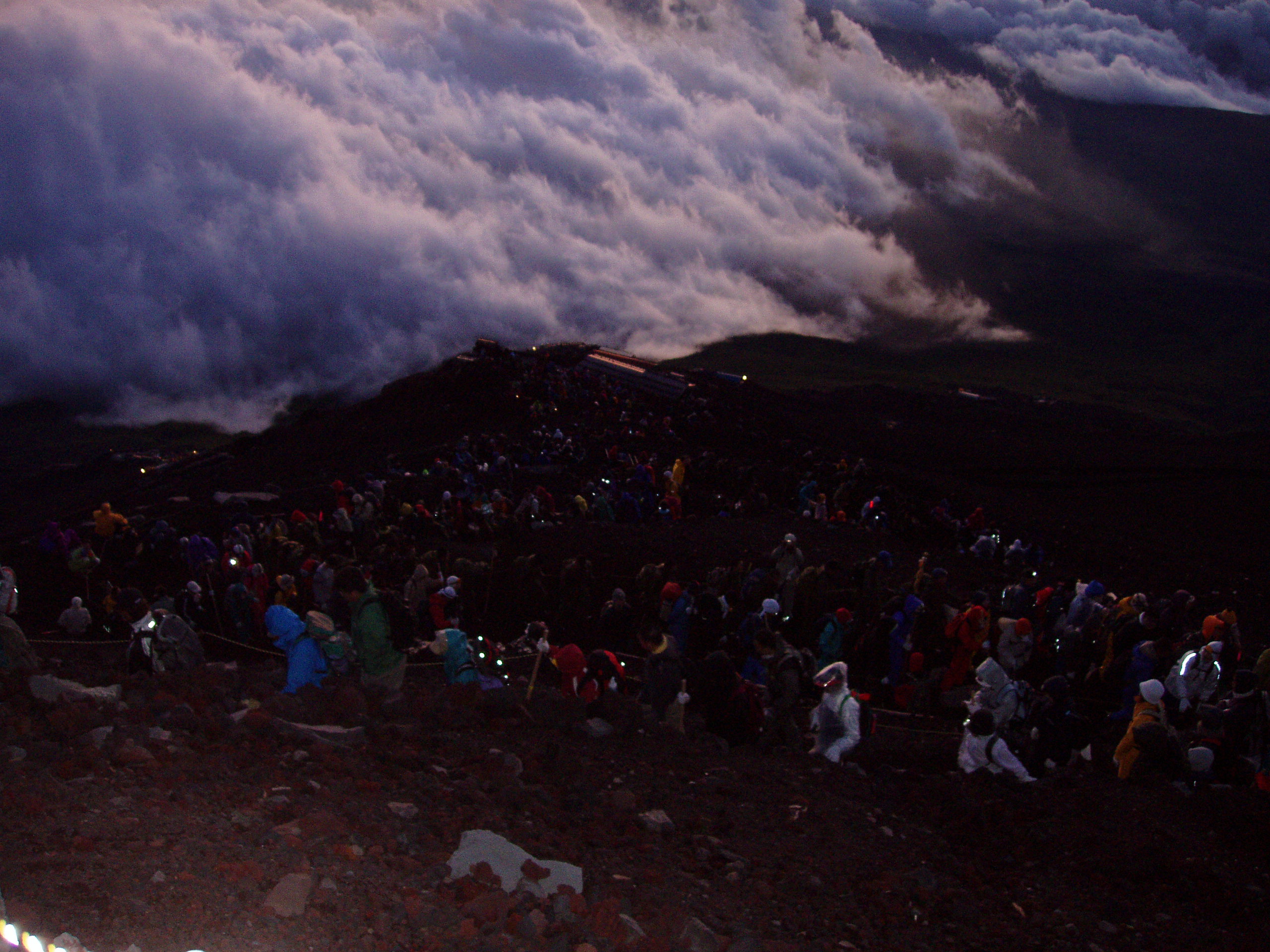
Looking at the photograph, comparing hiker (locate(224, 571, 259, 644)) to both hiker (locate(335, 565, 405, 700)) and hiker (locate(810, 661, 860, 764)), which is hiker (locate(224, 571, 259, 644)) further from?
hiker (locate(810, 661, 860, 764))

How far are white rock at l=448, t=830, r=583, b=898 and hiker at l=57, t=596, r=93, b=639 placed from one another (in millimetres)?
9147

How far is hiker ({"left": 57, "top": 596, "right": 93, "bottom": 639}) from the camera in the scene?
1195 centimetres

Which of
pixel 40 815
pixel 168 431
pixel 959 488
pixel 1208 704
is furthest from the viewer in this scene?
pixel 168 431

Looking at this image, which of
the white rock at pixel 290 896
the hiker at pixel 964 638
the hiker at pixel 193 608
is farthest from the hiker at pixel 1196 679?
the hiker at pixel 193 608

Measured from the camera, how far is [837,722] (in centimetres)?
791

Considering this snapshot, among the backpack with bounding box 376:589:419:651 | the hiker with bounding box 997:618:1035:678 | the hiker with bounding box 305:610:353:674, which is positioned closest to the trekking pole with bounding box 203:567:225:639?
the hiker with bounding box 305:610:353:674

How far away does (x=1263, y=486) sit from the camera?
1072 inches

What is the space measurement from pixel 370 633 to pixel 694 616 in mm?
5015

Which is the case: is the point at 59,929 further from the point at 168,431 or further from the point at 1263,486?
the point at 168,431

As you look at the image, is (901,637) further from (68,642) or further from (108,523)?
(108,523)

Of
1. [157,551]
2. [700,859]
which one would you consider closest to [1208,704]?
[700,859]

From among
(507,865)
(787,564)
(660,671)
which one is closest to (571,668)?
(660,671)

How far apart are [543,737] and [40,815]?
343 centimetres

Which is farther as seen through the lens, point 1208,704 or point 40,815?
point 1208,704
